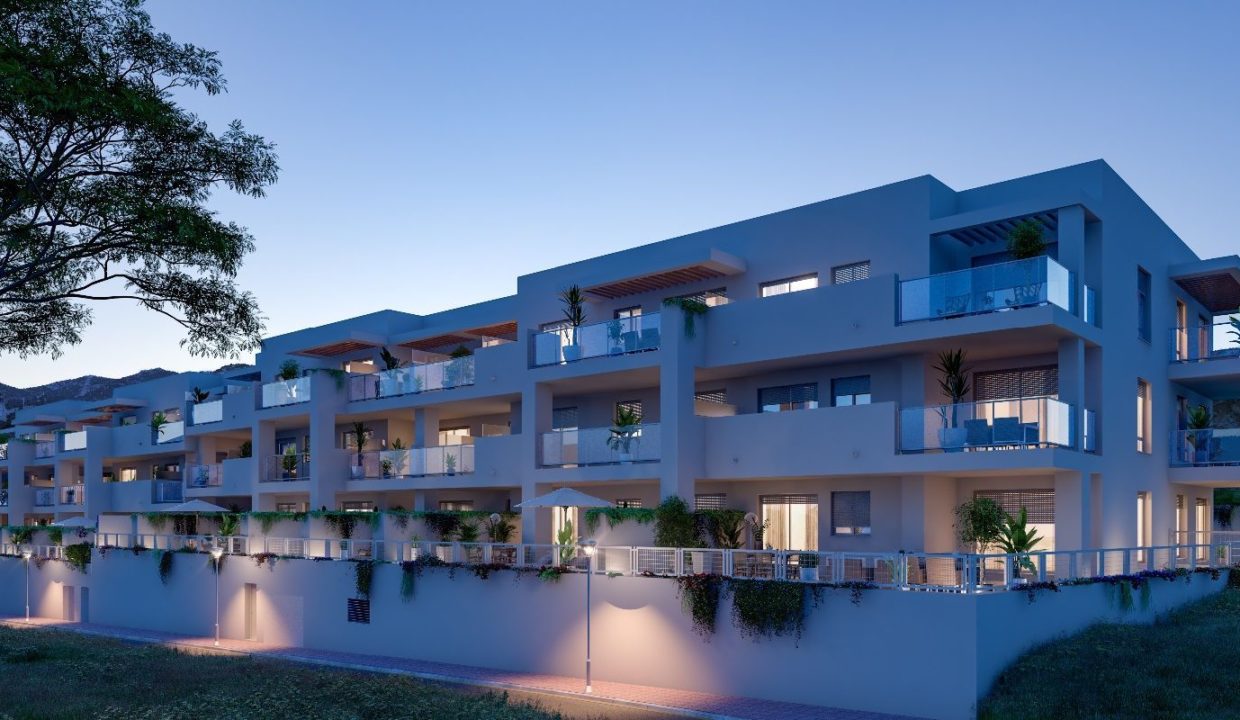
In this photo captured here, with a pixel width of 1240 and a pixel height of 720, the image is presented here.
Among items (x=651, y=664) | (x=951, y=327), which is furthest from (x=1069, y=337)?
(x=651, y=664)

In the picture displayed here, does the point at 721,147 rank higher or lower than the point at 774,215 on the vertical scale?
higher

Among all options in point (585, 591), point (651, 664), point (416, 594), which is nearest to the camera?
point (651, 664)

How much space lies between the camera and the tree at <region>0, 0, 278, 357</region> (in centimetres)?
1537

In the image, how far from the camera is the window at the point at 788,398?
82.3ft

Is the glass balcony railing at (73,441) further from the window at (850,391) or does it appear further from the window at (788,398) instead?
the window at (850,391)

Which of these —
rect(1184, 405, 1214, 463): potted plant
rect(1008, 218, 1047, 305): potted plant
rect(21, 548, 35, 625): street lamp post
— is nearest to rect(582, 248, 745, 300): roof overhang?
rect(1008, 218, 1047, 305): potted plant

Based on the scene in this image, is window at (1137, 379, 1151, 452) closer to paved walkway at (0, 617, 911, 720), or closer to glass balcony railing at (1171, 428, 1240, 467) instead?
glass balcony railing at (1171, 428, 1240, 467)

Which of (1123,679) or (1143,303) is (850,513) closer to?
(1123,679)

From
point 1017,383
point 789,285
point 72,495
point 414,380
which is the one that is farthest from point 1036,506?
point 72,495

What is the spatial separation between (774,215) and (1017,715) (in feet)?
45.4

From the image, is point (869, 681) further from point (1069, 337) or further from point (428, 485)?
point (428, 485)

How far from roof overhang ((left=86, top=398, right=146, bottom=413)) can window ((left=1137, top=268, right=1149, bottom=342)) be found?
46272 millimetres

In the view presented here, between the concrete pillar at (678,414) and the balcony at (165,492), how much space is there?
1102 inches

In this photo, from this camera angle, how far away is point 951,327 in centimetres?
2102
